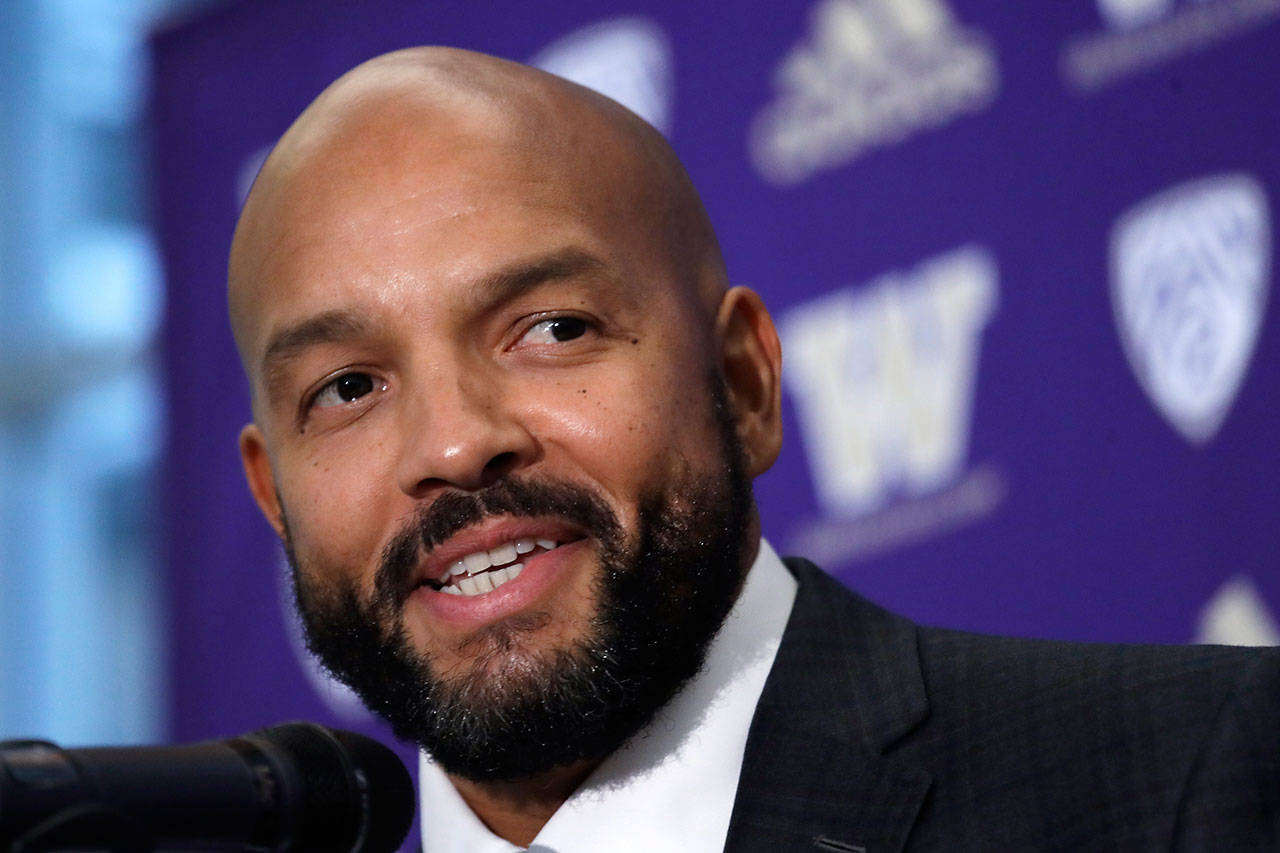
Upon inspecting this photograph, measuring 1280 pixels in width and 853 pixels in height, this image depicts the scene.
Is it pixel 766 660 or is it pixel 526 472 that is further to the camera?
pixel 766 660

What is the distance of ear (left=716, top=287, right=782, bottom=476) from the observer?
198cm

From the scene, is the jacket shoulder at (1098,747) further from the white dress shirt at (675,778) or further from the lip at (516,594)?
the lip at (516,594)

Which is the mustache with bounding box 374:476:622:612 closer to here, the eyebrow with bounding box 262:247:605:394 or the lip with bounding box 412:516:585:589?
the lip with bounding box 412:516:585:589

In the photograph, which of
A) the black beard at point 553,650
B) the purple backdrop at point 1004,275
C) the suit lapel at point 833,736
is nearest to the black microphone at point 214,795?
the black beard at point 553,650

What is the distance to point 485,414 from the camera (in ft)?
5.42

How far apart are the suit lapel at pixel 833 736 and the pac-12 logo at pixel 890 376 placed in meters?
1.15

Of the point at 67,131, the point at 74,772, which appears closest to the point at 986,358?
the point at 74,772

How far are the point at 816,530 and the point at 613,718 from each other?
1510mm

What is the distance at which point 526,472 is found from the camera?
1665mm

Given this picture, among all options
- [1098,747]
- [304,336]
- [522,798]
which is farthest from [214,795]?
[1098,747]

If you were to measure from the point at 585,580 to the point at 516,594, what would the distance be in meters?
0.08

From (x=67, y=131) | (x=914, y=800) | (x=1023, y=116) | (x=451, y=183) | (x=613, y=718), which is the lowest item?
(x=914, y=800)

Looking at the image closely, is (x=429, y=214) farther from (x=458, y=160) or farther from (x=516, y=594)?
(x=516, y=594)

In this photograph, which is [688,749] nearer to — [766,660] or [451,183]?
[766,660]
